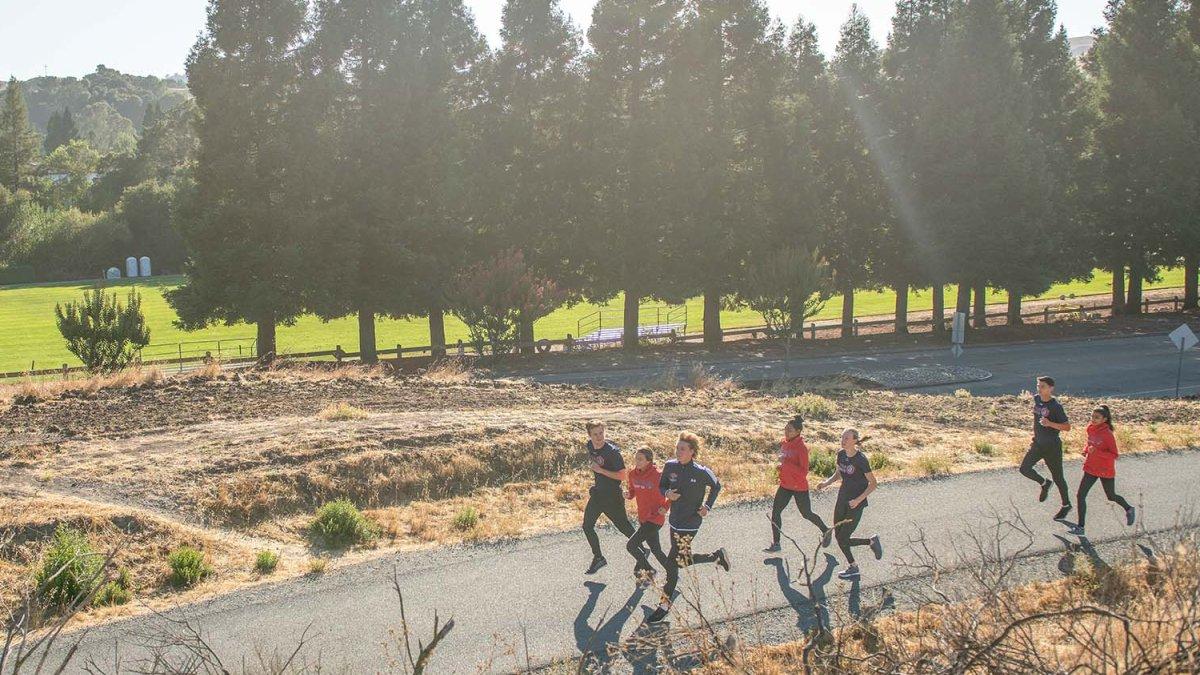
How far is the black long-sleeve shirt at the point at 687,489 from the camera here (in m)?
10.6

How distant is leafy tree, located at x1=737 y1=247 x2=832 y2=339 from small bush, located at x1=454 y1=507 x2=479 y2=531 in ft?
73.1

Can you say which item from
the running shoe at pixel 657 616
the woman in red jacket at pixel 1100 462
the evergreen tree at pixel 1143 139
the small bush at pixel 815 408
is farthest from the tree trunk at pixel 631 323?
the running shoe at pixel 657 616

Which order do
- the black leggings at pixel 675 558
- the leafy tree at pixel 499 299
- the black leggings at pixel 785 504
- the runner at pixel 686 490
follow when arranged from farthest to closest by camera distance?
1. the leafy tree at pixel 499 299
2. the black leggings at pixel 785 504
3. the runner at pixel 686 490
4. the black leggings at pixel 675 558

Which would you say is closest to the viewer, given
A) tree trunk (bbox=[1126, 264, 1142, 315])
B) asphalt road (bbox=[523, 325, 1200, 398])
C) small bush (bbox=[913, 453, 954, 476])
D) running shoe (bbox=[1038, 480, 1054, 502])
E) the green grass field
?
running shoe (bbox=[1038, 480, 1054, 502])

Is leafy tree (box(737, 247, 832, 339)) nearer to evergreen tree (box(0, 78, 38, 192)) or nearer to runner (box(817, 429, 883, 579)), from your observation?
runner (box(817, 429, 883, 579))

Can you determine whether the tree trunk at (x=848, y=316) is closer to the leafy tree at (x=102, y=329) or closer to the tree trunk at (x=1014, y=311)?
the tree trunk at (x=1014, y=311)

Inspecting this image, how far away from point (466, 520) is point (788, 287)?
22.9m

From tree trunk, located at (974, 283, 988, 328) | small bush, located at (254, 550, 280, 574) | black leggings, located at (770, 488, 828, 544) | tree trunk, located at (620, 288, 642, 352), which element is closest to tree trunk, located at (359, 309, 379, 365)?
tree trunk, located at (620, 288, 642, 352)

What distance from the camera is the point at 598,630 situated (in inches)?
372

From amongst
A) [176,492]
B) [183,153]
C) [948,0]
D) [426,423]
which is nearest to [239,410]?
[426,423]

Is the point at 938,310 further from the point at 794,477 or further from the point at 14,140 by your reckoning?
the point at 14,140

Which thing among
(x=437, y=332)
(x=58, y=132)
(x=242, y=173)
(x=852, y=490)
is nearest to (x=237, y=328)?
(x=437, y=332)

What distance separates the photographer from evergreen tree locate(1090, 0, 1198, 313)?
46.2m

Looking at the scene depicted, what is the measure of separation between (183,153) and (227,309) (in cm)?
8693
